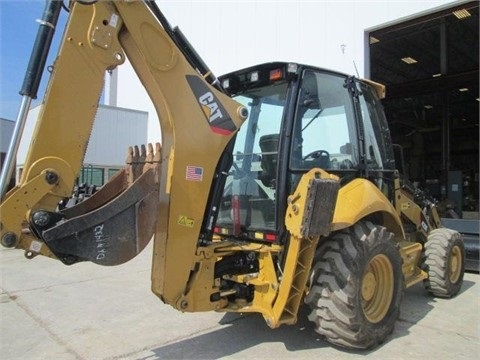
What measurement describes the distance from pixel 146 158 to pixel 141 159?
153 mm

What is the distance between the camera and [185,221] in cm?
332

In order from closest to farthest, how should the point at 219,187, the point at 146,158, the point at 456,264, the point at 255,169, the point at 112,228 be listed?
the point at 112,228 → the point at 219,187 → the point at 146,158 → the point at 255,169 → the point at 456,264

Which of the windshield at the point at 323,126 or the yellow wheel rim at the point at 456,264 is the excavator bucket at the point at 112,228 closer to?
the windshield at the point at 323,126

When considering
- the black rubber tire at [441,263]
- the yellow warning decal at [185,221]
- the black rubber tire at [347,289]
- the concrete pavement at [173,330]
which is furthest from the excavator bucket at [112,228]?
the black rubber tire at [441,263]

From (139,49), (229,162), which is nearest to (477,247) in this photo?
(229,162)

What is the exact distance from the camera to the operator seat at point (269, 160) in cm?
395

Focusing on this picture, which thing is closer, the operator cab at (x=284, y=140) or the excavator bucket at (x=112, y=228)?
the excavator bucket at (x=112, y=228)

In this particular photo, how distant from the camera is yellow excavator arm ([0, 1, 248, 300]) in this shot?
2.86 meters

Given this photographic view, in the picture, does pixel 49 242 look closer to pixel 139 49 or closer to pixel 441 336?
pixel 139 49

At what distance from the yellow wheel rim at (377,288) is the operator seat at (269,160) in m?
1.14

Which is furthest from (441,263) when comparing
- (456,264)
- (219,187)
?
(219,187)

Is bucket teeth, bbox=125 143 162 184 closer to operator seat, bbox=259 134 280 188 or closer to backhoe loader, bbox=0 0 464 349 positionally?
backhoe loader, bbox=0 0 464 349

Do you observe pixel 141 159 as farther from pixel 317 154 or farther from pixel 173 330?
pixel 173 330

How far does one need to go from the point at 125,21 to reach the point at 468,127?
26098 millimetres
